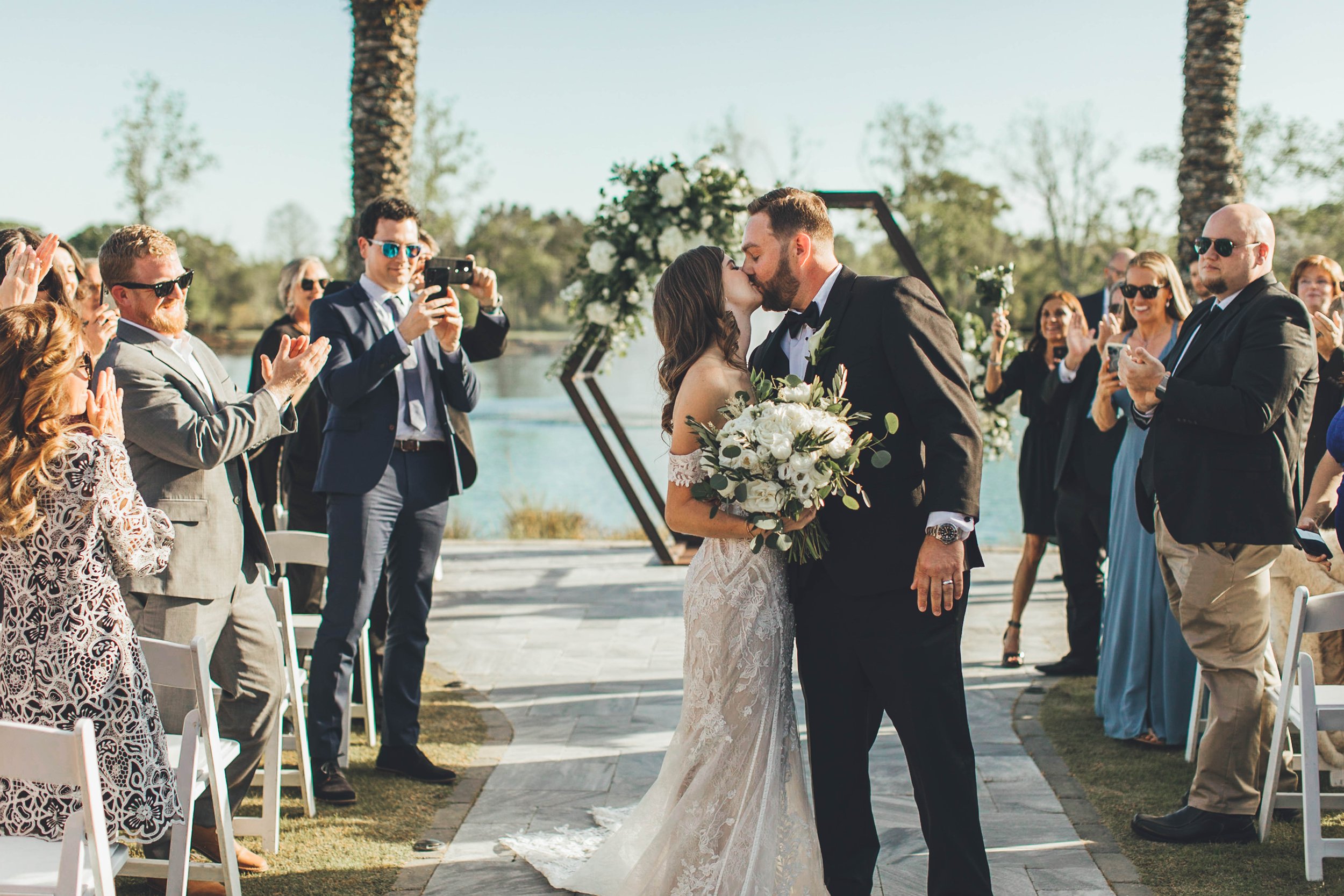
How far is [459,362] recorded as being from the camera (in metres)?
4.61

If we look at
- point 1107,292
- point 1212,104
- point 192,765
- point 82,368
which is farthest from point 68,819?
point 1212,104

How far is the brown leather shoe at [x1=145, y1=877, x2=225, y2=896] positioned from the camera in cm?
340

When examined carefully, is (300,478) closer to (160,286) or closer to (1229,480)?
(160,286)

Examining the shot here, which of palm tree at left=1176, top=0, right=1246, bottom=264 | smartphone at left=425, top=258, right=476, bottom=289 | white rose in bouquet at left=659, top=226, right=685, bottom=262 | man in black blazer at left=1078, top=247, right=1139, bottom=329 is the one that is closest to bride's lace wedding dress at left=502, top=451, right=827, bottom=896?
smartphone at left=425, top=258, right=476, bottom=289

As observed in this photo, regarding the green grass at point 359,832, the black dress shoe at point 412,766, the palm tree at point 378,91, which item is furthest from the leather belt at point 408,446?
the palm tree at point 378,91

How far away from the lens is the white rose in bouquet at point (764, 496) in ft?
9.16

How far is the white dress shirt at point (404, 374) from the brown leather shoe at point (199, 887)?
1.82m

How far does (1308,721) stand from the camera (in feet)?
11.1

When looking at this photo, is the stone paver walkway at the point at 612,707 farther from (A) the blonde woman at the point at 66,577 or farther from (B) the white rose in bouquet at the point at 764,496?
(B) the white rose in bouquet at the point at 764,496

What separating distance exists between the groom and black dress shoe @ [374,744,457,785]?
76.6 inches

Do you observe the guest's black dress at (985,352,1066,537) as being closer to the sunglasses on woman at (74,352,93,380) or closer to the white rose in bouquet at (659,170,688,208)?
the white rose in bouquet at (659,170,688,208)

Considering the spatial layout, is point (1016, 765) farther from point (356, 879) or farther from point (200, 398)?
point (200, 398)

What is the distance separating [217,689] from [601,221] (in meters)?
5.25

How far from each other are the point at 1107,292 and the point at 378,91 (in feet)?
20.0
